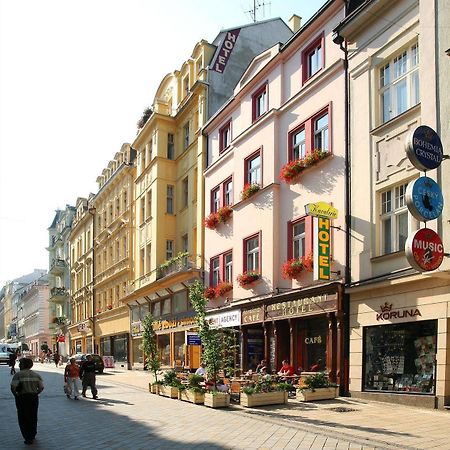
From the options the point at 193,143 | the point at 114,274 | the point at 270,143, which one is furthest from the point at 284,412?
the point at 114,274

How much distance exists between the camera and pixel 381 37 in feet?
57.8

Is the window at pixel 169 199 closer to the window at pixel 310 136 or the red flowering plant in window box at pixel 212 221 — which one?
the red flowering plant in window box at pixel 212 221

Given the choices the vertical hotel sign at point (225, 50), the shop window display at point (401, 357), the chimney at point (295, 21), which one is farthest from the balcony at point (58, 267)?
the shop window display at point (401, 357)

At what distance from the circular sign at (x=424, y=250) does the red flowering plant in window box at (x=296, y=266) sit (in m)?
6.32

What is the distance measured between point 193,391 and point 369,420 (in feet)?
20.1

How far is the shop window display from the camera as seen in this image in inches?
599

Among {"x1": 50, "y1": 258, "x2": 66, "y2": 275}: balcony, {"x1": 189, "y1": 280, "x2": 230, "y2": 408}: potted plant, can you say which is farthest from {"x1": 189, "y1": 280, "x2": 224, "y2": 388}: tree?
{"x1": 50, "y1": 258, "x2": 66, "y2": 275}: balcony

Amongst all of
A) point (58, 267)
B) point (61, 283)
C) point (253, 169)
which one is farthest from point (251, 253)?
point (61, 283)

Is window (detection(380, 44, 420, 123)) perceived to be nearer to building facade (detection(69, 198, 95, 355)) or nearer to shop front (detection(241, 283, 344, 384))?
shop front (detection(241, 283, 344, 384))

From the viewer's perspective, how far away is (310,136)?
21.1 meters

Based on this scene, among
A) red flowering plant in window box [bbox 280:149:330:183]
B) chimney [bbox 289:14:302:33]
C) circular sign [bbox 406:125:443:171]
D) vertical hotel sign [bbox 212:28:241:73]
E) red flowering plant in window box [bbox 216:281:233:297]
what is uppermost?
chimney [bbox 289:14:302:33]

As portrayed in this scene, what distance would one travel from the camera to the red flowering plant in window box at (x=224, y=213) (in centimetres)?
2691

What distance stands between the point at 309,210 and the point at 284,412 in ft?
19.8

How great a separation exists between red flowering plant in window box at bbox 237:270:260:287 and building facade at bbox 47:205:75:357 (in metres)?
42.2
